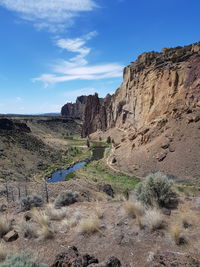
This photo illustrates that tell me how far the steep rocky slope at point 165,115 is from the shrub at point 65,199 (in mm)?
21828

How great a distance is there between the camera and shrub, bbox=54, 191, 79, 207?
1017 cm

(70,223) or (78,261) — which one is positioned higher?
(78,261)

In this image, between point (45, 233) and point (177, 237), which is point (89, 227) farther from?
point (177, 237)

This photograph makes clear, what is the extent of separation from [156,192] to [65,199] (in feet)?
13.1

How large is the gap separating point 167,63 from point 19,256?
56667 mm

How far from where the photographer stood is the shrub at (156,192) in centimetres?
873

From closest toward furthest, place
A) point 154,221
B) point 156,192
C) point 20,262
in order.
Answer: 1. point 20,262
2. point 154,221
3. point 156,192

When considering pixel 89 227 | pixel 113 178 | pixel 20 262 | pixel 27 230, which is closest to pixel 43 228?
pixel 27 230

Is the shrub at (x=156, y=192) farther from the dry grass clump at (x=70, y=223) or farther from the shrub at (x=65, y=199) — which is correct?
the shrub at (x=65, y=199)

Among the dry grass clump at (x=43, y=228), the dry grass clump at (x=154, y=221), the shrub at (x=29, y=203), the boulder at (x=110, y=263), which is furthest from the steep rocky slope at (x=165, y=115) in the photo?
the boulder at (x=110, y=263)

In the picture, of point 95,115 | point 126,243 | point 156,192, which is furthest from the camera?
point 95,115

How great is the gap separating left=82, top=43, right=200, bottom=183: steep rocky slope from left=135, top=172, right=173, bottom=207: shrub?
2123 centimetres

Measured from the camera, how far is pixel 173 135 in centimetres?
3653

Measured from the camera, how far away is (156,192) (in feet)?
29.6
